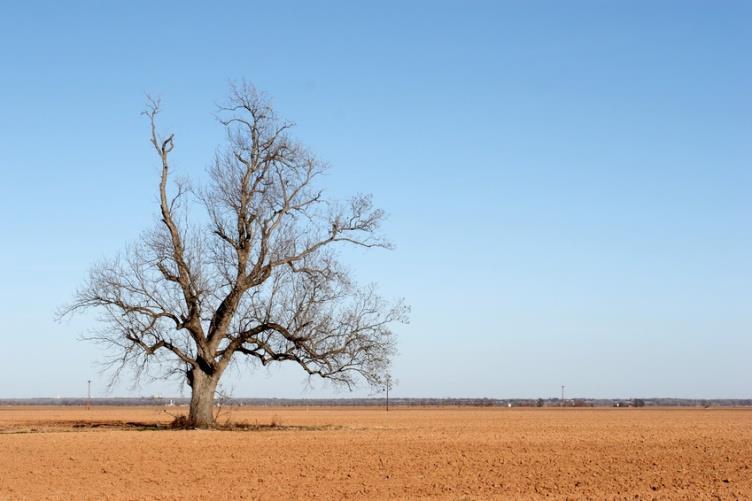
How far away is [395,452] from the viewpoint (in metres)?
30.7

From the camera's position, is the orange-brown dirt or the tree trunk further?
the tree trunk

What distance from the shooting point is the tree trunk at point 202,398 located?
3897 centimetres

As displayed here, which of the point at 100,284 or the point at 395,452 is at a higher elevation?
the point at 100,284

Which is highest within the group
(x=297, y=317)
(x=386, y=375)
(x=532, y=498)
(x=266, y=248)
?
(x=266, y=248)

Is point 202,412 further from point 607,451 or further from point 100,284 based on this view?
point 607,451

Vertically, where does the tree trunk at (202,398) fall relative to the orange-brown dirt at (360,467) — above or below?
above

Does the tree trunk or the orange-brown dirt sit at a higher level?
the tree trunk

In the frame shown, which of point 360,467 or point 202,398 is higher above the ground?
point 202,398

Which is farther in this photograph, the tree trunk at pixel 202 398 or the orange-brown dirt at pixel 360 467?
the tree trunk at pixel 202 398

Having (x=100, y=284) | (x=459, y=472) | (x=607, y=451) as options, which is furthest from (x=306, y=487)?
(x=100, y=284)

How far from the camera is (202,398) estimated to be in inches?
1540

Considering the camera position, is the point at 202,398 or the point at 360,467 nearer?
the point at 360,467

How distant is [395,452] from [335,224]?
12.6 m

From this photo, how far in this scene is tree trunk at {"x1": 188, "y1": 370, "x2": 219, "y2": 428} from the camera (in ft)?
128
